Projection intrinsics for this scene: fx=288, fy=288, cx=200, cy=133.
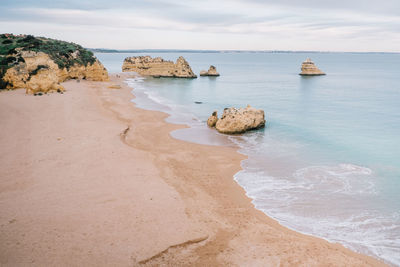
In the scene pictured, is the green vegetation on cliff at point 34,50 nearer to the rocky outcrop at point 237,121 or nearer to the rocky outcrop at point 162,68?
the rocky outcrop at point 162,68

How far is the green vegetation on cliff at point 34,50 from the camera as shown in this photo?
32.2 meters

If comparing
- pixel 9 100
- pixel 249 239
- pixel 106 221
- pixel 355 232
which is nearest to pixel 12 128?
pixel 9 100

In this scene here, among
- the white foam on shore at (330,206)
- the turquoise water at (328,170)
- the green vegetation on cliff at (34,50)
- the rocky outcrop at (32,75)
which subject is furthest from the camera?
the green vegetation on cliff at (34,50)

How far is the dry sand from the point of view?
7188 millimetres

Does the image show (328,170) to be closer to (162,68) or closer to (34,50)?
(34,50)

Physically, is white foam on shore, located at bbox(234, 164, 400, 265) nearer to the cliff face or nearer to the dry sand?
the dry sand

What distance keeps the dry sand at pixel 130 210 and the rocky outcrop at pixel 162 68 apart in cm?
5807

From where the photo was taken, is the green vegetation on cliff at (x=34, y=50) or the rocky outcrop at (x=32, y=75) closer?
the rocky outcrop at (x=32, y=75)

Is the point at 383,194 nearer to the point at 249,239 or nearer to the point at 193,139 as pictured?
the point at 249,239

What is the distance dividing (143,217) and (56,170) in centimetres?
511

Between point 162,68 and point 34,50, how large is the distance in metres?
40.0

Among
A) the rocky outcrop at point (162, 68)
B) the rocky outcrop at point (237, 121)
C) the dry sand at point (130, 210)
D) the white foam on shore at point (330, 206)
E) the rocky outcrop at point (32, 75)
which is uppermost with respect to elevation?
the rocky outcrop at point (162, 68)

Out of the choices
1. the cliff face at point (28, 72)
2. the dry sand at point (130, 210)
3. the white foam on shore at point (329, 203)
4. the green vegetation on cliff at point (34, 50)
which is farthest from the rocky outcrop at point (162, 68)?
the white foam on shore at point (329, 203)

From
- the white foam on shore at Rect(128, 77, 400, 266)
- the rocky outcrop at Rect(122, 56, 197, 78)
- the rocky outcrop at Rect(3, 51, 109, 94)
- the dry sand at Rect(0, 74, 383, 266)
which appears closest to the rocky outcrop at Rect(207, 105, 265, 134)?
the dry sand at Rect(0, 74, 383, 266)
